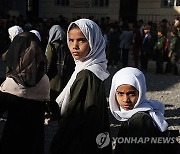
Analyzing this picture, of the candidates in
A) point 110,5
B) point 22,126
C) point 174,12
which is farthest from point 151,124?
point 110,5

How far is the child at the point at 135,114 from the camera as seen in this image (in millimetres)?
2203

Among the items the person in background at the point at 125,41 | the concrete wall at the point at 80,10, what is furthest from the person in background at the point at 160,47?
the concrete wall at the point at 80,10

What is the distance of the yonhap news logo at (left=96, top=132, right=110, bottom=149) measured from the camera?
8.29ft

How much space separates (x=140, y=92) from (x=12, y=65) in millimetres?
903

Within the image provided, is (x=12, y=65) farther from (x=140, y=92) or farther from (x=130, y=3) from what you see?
(x=130, y=3)

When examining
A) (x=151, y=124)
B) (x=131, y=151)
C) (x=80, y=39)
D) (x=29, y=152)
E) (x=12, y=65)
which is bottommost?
(x=29, y=152)

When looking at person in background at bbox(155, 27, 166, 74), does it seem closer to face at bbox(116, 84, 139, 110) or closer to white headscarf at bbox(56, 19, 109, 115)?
white headscarf at bbox(56, 19, 109, 115)

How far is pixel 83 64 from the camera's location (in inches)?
Answer: 99.2

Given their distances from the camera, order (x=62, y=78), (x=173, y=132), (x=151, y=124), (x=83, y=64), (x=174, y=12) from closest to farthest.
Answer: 1. (x=151, y=124)
2. (x=173, y=132)
3. (x=83, y=64)
4. (x=62, y=78)
5. (x=174, y=12)

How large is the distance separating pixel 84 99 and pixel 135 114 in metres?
0.39

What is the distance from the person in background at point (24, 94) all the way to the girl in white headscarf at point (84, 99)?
0.20 meters

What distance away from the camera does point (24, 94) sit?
2.43 m

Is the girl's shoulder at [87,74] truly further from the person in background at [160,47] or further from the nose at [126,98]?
the person in background at [160,47]

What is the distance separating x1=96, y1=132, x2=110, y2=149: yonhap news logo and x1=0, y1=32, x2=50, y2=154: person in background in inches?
18.3
